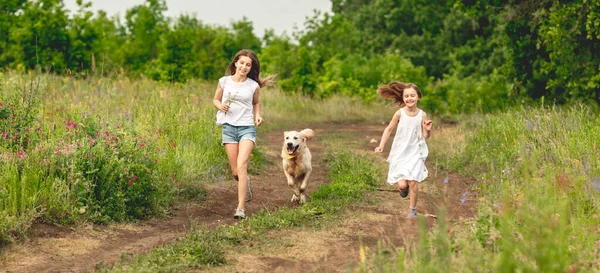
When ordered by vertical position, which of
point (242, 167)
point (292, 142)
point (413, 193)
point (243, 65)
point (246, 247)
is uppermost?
point (243, 65)

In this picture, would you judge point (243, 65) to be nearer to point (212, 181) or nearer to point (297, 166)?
point (297, 166)

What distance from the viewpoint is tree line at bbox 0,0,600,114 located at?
1831 centimetres

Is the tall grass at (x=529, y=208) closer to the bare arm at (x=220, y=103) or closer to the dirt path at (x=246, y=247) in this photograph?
the dirt path at (x=246, y=247)

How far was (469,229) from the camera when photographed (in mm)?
7082

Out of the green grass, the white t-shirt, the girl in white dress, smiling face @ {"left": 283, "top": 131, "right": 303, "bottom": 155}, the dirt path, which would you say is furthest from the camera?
smiling face @ {"left": 283, "top": 131, "right": 303, "bottom": 155}

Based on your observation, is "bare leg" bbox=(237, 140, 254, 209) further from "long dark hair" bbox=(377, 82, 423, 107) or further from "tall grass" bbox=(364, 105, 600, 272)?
"tall grass" bbox=(364, 105, 600, 272)

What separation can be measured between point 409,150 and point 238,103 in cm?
→ 217

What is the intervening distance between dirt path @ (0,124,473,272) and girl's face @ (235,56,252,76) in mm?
1795

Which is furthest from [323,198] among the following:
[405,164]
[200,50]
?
[200,50]

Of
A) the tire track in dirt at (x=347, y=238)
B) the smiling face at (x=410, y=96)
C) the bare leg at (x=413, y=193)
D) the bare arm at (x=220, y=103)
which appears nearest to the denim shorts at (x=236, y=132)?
the bare arm at (x=220, y=103)

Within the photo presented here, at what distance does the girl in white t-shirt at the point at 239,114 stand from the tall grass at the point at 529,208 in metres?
2.84

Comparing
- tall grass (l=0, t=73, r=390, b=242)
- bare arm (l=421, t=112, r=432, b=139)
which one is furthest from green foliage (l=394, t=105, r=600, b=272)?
tall grass (l=0, t=73, r=390, b=242)

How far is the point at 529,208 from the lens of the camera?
247 inches

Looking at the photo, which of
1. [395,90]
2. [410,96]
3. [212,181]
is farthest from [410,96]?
[212,181]
